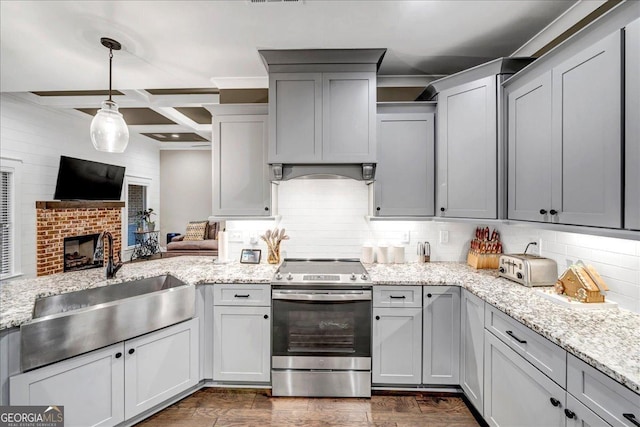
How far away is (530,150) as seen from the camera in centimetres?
206

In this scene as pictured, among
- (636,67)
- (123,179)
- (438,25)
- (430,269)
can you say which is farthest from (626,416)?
(123,179)

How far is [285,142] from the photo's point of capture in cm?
272

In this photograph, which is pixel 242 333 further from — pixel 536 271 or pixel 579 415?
pixel 536 271

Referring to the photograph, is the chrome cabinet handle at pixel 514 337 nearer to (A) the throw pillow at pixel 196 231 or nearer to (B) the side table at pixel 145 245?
(A) the throw pillow at pixel 196 231

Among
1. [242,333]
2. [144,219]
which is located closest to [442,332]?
[242,333]

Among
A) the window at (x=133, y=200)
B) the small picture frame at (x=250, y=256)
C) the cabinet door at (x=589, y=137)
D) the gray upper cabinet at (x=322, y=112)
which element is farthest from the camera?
the window at (x=133, y=200)

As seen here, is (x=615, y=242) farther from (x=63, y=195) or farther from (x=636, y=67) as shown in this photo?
(x=63, y=195)

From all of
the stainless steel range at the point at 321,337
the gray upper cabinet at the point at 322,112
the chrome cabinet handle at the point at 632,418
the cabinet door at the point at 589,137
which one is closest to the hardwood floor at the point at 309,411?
the stainless steel range at the point at 321,337

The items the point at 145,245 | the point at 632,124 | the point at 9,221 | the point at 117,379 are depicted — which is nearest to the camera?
the point at 632,124

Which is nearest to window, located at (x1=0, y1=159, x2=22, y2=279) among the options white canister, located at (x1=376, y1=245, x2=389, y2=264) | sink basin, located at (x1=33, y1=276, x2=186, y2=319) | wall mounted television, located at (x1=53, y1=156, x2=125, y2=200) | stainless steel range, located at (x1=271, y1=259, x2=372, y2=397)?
wall mounted television, located at (x1=53, y1=156, x2=125, y2=200)

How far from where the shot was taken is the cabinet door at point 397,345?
241 centimetres

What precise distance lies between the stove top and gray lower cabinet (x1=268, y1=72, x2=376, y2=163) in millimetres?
964

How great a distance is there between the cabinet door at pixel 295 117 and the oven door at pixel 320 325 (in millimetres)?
1181

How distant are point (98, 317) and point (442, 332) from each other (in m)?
2.39
